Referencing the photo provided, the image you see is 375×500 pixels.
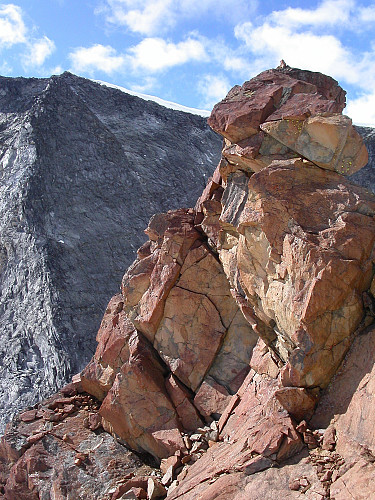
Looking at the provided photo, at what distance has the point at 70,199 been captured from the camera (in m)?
28.4

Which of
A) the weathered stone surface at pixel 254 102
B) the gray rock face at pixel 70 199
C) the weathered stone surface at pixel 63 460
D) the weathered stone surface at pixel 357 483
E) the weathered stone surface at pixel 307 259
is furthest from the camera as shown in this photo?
the gray rock face at pixel 70 199

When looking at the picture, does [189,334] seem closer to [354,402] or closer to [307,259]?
[307,259]

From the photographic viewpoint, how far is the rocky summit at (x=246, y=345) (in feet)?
27.8

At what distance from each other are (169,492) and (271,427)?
266cm

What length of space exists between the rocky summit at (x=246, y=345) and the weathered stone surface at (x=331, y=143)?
0.09ft

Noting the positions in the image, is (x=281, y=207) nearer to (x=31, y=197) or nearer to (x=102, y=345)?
(x=102, y=345)

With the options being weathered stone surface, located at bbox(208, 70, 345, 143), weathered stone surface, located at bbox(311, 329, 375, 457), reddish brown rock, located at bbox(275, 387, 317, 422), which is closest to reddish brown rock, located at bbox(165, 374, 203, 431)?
reddish brown rock, located at bbox(275, 387, 317, 422)

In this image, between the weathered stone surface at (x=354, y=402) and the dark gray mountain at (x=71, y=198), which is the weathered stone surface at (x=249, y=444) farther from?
the dark gray mountain at (x=71, y=198)

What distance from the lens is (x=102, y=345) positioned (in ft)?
47.0

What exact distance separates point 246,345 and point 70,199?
18.5m

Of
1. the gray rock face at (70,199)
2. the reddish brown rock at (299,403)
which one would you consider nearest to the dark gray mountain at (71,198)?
the gray rock face at (70,199)

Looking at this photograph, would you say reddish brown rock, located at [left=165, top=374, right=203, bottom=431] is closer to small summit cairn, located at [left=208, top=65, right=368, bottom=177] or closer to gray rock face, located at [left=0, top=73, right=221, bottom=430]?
small summit cairn, located at [left=208, top=65, right=368, bottom=177]

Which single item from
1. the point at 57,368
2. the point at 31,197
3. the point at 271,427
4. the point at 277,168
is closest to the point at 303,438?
the point at 271,427

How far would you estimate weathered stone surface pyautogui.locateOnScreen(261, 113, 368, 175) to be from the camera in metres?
9.73
